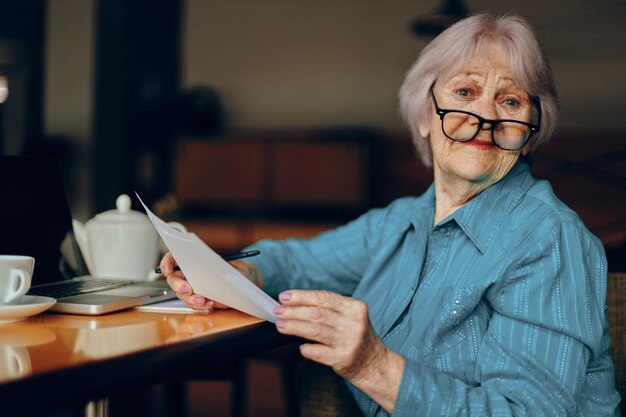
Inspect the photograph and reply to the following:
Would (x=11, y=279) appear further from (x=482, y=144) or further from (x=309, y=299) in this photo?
(x=482, y=144)

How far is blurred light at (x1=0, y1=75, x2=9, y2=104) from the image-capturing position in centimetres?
487

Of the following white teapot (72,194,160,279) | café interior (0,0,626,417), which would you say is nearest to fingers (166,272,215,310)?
white teapot (72,194,160,279)

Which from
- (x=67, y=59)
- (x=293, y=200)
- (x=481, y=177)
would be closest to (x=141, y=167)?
(x=67, y=59)

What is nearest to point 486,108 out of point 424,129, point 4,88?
point 424,129

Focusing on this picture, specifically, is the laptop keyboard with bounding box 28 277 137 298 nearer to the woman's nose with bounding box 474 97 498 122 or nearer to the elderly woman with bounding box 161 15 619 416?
the elderly woman with bounding box 161 15 619 416

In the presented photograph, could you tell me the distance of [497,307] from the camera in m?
1.15

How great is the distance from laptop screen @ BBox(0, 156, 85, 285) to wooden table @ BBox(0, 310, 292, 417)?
0.98ft

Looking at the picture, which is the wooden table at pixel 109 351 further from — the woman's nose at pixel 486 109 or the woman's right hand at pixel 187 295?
the woman's nose at pixel 486 109

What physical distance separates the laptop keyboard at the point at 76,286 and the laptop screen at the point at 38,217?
5 centimetres

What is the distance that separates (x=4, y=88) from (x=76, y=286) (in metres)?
4.07

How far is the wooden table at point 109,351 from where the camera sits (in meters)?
0.73

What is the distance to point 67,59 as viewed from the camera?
17.3 ft

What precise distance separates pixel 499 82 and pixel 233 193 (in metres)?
3.68

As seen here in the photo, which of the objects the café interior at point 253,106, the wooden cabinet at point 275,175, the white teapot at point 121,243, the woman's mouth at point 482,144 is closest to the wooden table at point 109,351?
the white teapot at point 121,243
